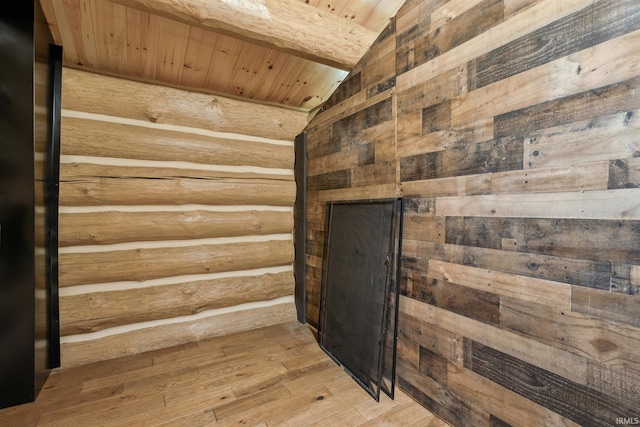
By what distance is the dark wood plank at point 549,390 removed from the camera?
3.40ft

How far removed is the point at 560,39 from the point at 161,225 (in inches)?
106

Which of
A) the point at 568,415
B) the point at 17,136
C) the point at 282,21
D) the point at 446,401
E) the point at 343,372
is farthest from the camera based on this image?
the point at 343,372

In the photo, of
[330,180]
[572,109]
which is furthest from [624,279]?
[330,180]

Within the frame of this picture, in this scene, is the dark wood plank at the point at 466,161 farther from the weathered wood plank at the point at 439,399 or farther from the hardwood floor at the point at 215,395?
the hardwood floor at the point at 215,395

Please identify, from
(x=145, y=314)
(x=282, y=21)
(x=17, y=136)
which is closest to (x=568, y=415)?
(x=282, y=21)

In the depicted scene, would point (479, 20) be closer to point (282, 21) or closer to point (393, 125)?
point (393, 125)

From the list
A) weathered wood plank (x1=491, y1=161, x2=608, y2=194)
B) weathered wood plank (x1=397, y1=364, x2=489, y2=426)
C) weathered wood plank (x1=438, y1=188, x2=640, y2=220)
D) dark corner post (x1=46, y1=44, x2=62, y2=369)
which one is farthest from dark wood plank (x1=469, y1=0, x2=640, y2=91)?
dark corner post (x1=46, y1=44, x2=62, y2=369)

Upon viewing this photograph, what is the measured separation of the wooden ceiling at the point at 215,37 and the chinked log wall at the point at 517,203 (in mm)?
333

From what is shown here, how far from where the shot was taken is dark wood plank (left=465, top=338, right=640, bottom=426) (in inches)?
40.8

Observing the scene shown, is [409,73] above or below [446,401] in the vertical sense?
above

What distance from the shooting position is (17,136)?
168 cm

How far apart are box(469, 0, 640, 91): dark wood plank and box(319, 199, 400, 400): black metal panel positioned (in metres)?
0.83

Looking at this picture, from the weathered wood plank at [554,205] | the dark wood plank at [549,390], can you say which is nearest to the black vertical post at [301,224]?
the weathered wood plank at [554,205]

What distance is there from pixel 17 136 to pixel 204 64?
49.6 inches
